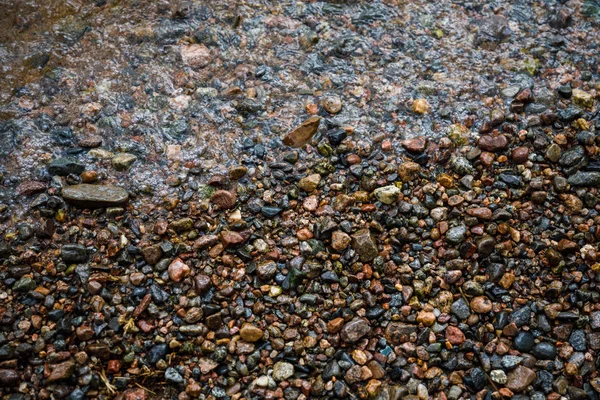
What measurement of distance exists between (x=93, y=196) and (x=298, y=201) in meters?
1.52

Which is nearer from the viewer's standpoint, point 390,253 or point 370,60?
point 390,253

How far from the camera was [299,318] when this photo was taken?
324 cm

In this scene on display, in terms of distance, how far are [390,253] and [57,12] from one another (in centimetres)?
383

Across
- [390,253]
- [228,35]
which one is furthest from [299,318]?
[228,35]

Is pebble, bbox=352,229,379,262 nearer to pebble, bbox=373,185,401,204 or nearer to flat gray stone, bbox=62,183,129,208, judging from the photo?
pebble, bbox=373,185,401,204

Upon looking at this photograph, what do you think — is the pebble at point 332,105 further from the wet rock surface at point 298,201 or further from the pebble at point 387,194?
the pebble at point 387,194

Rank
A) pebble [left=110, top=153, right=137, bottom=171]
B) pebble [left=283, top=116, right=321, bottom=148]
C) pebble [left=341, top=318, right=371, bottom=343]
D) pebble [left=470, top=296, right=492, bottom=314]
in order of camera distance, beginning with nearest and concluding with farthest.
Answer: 1. pebble [left=341, top=318, right=371, bottom=343]
2. pebble [left=470, top=296, right=492, bottom=314]
3. pebble [left=110, top=153, right=137, bottom=171]
4. pebble [left=283, top=116, right=321, bottom=148]

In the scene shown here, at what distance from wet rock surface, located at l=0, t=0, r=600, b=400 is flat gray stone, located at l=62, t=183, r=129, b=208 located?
2 cm

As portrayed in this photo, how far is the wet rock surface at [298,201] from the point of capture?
124 inches

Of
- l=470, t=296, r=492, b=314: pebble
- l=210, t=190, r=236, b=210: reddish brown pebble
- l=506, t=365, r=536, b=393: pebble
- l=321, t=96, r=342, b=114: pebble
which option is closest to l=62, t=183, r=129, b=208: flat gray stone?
l=210, t=190, r=236, b=210: reddish brown pebble

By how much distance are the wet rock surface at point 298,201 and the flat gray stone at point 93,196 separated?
18 millimetres

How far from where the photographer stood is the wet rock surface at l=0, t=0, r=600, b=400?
314 cm

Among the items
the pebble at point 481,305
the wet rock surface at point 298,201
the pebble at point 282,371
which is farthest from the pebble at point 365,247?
the pebble at point 282,371

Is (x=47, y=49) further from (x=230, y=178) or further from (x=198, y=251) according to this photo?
(x=198, y=251)
